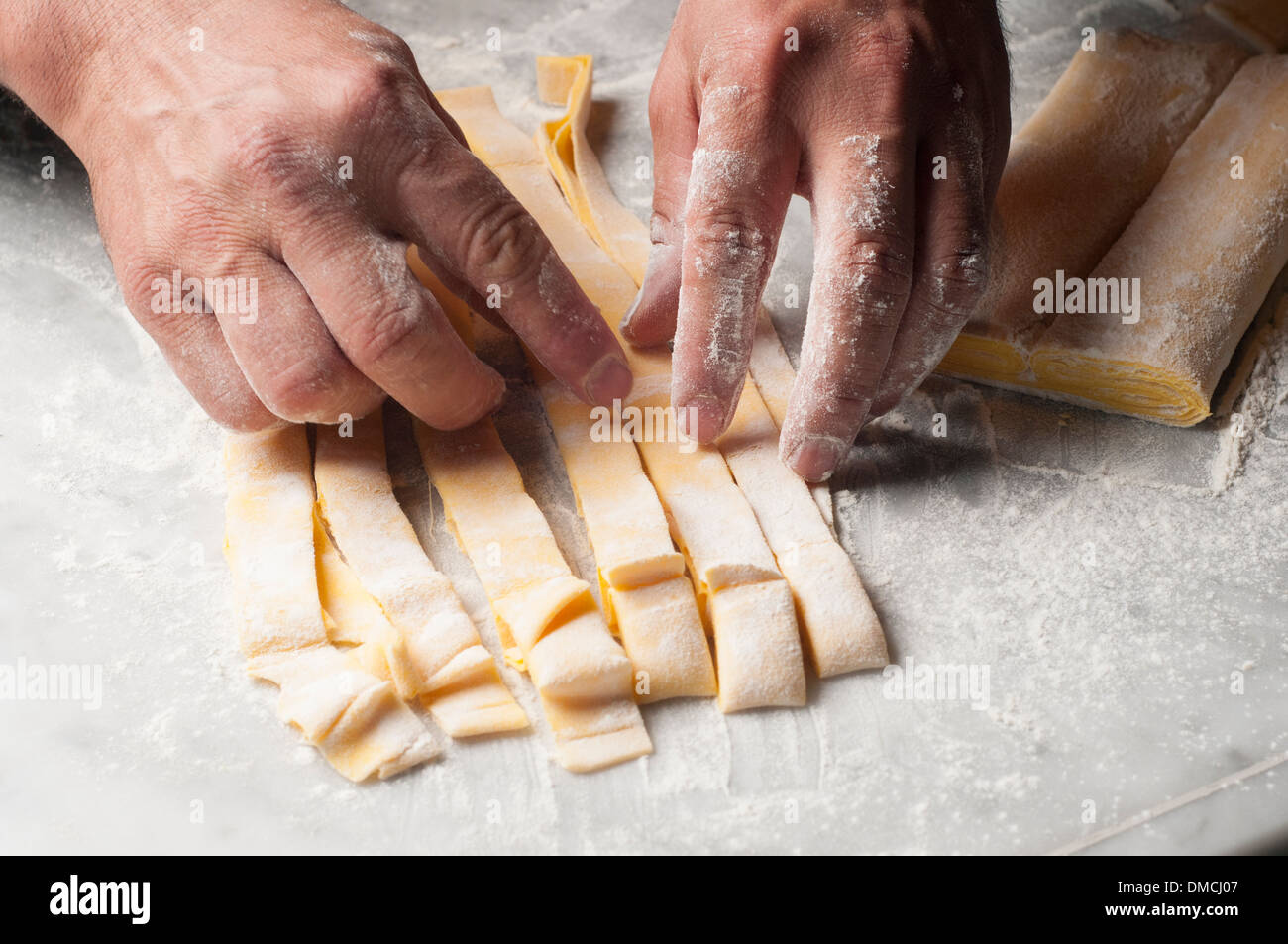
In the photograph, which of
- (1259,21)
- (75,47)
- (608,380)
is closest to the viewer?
(608,380)

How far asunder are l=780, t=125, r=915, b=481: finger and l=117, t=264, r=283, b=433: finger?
1059 millimetres

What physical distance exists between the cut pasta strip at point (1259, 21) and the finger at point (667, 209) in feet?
6.30

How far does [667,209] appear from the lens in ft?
8.03

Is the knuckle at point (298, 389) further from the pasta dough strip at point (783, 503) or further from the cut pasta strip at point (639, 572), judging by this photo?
the pasta dough strip at point (783, 503)

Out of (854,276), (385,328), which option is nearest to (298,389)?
(385,328)

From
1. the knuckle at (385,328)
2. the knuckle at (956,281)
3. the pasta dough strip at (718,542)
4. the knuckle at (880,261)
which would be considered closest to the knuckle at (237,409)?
the knuckle at (385,328)

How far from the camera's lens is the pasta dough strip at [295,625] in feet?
A: 6.08

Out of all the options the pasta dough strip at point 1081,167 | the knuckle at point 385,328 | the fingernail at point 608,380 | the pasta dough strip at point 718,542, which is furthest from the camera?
the pasta dough strip at point 1081,167

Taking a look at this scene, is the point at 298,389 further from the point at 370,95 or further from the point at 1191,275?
the point at 1191,275

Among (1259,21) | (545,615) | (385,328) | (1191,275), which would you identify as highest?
(1259,21)

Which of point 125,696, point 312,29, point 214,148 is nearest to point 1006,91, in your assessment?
point 312,29

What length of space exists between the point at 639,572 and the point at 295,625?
23.8 inches

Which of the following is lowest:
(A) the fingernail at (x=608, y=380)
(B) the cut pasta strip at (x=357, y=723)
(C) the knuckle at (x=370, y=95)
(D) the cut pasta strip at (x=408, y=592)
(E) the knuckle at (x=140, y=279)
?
(B) the cut pasta strip at (x=357, y=723)

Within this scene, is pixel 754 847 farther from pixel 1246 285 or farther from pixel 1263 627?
pixel 1246 285
